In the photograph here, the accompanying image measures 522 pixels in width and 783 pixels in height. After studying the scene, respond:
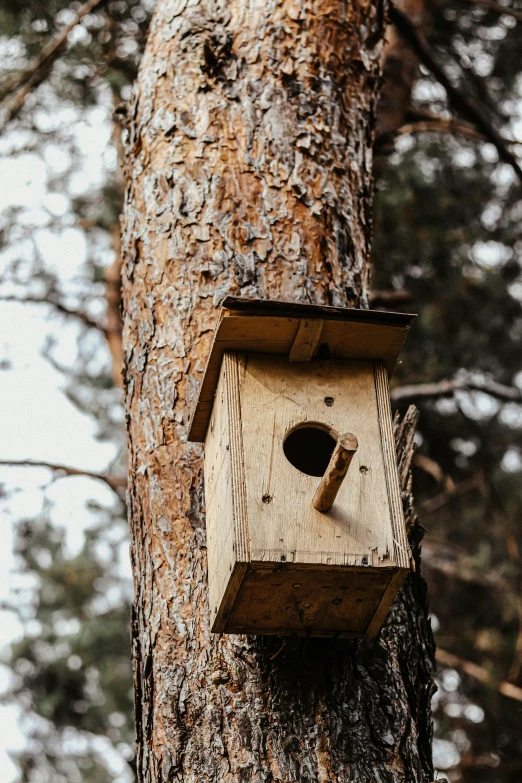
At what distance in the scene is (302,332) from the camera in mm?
1994

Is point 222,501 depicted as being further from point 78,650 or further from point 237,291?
point 78,650

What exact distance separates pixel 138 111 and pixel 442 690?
6402mm

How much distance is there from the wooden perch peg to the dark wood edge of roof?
0.31 metres

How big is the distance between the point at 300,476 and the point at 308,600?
0.25 m

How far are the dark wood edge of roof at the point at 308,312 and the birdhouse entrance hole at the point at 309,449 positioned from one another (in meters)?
0.28

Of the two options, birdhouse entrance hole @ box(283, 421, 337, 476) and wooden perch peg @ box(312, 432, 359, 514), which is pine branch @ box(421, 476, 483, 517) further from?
wooden perch peg @ box(312, 432, 359, 514)

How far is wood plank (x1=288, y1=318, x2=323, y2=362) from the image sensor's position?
198cm

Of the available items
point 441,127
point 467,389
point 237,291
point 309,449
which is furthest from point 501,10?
point 309,449

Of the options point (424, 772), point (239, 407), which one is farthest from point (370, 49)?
point (424, 772)

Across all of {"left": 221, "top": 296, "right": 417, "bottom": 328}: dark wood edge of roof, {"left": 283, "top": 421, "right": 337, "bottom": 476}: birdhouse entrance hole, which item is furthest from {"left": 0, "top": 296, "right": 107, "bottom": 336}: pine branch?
{"left": 221, "top": 296, "right": 417, "bottom": 328}: dark wood edge of roof

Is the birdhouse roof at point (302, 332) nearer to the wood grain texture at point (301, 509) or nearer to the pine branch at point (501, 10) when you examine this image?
the wood grain texture at point (301, 509)

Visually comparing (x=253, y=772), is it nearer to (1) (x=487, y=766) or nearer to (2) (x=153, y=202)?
(2) (x=153, y=202)

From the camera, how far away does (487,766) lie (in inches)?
290

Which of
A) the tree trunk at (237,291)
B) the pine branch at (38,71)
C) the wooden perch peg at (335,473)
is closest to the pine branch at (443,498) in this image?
the pine branch at (38,71)
